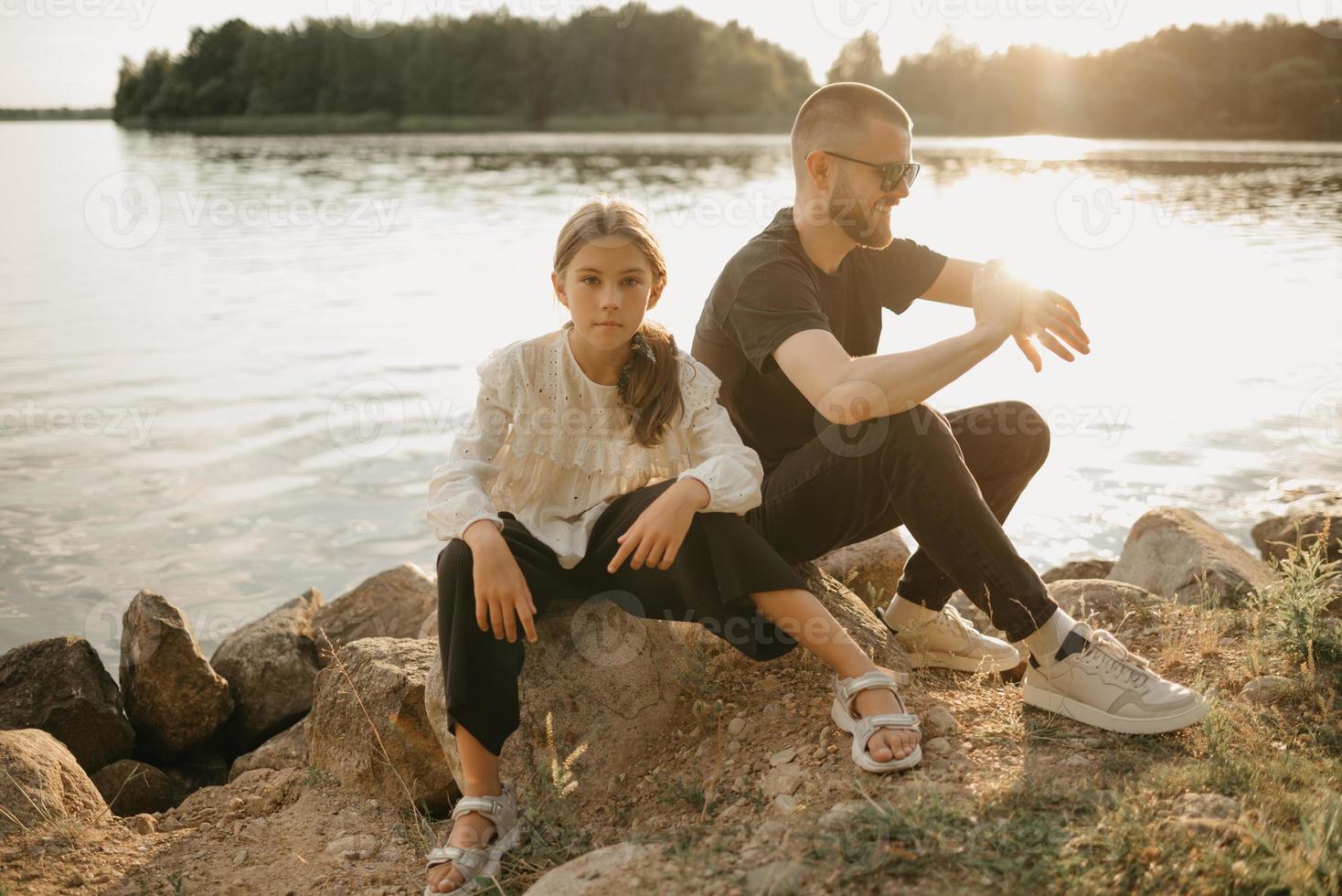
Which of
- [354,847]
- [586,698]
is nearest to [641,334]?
[586,698]

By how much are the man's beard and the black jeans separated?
0.67 meters

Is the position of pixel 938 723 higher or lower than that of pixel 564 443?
lower

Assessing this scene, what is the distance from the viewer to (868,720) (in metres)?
2.89

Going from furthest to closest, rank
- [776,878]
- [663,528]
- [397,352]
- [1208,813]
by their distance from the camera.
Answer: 1. [397,352]
2. [663,528]
3. [1208,813]
4. [776,878]

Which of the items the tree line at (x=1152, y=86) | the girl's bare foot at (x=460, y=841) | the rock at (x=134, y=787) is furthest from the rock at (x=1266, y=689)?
the tree line at (x=1152, y=86)

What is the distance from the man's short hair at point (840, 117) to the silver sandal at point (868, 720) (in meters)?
1.67

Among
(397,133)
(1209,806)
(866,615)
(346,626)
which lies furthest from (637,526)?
(397,133)

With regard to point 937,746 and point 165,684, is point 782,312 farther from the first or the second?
point 165,684

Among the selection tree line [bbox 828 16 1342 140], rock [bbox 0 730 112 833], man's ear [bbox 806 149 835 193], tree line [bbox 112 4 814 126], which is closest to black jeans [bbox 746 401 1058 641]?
man's ear [bbox 806 149 835 193]

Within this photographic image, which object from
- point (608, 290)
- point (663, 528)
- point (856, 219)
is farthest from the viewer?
point (856, 219)

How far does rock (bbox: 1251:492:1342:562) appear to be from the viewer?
571 cm

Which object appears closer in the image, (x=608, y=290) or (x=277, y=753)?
(x=608, y=290)

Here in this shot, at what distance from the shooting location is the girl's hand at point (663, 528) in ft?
9.52

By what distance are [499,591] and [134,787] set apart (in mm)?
2553
